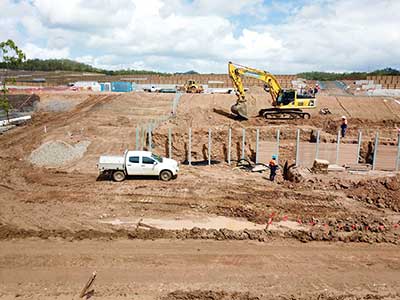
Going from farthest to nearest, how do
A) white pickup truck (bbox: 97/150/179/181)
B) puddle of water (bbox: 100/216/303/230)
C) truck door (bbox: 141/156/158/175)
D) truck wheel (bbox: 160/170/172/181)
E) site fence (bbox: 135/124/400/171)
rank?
site fence (bbox: 135/124/400/171), truck wheel (bbox: 160/170/172/181), truck door (bbox: 141/156/158/175), white pickup truck (bbox: 97/150/179/181), puddle of water (bbox: 100/216/303/230)

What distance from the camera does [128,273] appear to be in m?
8.73

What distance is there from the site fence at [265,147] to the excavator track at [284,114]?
7.49m

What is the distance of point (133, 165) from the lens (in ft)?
53.0

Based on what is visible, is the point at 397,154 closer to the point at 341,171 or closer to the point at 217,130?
the point at 341,171

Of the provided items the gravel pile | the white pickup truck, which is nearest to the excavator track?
the white pickup truck

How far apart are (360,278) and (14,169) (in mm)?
18350

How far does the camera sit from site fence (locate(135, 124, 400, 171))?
18703 mm

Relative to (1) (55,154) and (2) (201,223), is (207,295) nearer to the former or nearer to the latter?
(2) (201,223)

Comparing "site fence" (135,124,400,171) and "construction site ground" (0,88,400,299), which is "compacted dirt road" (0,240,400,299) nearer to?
"construction site ground" (0,88,400,299)

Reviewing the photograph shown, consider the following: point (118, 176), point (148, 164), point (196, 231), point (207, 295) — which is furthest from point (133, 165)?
point (207, 295)

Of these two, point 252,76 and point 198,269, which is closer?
point 198,269

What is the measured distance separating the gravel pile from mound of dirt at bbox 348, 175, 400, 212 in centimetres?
1605

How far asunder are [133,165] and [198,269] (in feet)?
27.2

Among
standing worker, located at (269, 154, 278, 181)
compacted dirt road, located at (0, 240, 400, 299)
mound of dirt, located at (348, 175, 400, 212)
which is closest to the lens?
compacted dirt road, located at (0, 240, 400, 299)
